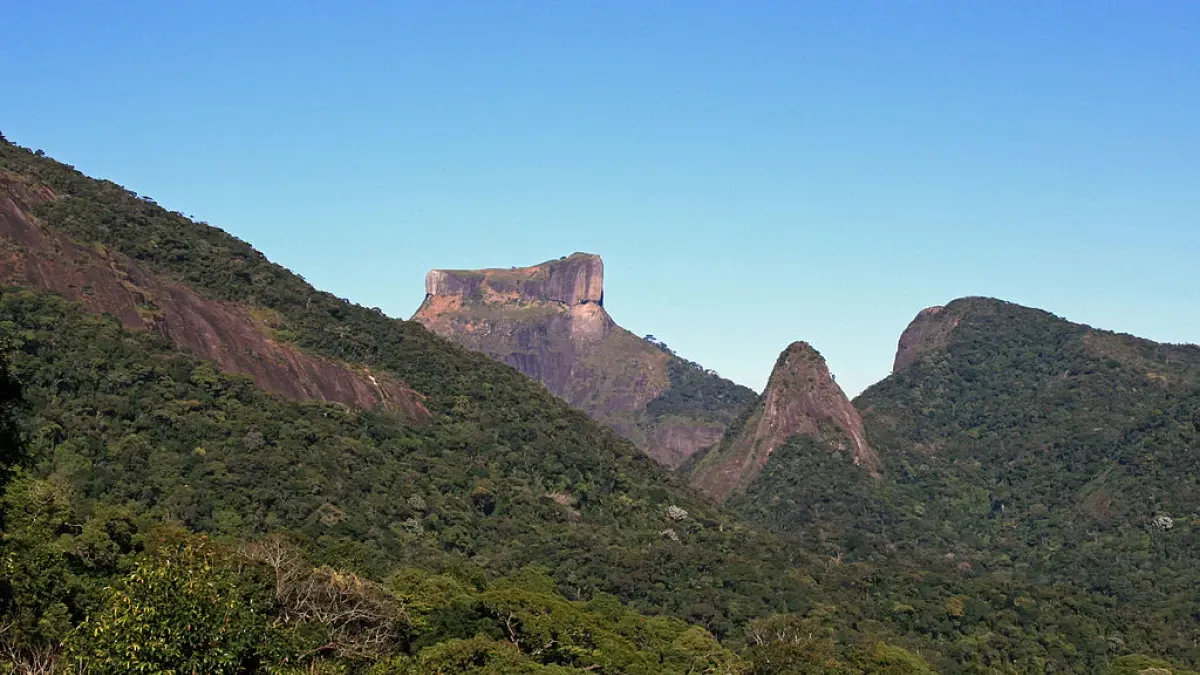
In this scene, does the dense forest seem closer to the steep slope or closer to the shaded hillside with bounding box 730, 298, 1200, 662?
the steep slope

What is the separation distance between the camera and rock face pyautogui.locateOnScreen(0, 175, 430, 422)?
3420 inches

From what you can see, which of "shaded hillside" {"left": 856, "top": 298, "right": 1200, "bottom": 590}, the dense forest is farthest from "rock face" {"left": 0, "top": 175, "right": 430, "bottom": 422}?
"shaded hillside" {"left": 856, "top": 298, "right": 1200, "bottom": 590}

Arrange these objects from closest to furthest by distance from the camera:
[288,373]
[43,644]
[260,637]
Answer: [260,637], [43,644], [288,373]

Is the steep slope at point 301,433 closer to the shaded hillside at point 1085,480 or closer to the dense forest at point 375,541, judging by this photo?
the dense forest at point 375,541

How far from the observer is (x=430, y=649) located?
1906 inches

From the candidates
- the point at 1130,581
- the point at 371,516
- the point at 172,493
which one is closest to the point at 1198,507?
the point at 1130,581

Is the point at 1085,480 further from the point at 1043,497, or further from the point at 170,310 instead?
the point at 170,310

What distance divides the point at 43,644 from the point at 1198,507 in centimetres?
13110

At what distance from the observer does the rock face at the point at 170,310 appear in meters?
86.9

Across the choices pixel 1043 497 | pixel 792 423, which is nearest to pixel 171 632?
pixel 792 423

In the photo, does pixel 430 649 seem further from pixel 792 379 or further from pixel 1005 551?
pixel 792 379

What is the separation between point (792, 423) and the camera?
577ft

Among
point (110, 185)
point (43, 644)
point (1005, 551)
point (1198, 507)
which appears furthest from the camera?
point (1005, 551)

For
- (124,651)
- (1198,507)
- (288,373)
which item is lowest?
(124,651)
